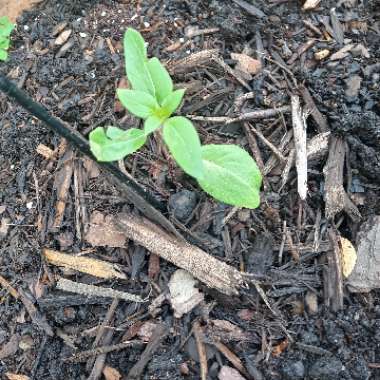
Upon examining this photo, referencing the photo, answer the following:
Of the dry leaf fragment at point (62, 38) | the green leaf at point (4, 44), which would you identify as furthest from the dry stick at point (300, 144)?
A: the green leaf at point (4, 44)

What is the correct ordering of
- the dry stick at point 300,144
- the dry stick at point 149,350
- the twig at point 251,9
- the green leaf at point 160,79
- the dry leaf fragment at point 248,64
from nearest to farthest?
the green leaf at point 160,79 < the dry stick at point 149,350 < the dry stick at point 300,144 < the dry leaf fragment at point 248,64 < the twig at point 251,9

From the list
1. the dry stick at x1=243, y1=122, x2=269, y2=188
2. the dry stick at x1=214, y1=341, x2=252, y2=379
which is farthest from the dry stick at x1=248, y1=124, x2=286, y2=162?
the dry stick at x1=214, y1=341, x2=252, y2=379

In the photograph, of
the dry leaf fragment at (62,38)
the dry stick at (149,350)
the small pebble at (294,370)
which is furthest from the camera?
the dry leaf fragment at (62,38)

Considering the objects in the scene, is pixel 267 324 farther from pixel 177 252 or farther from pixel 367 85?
pixel 367 85

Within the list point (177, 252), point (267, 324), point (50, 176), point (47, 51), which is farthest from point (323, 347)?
point (47, 51)

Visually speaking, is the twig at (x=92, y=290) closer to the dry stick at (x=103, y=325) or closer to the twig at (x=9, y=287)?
the dry stick at (x=103, y=325)

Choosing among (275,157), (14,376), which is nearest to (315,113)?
(275,157)
